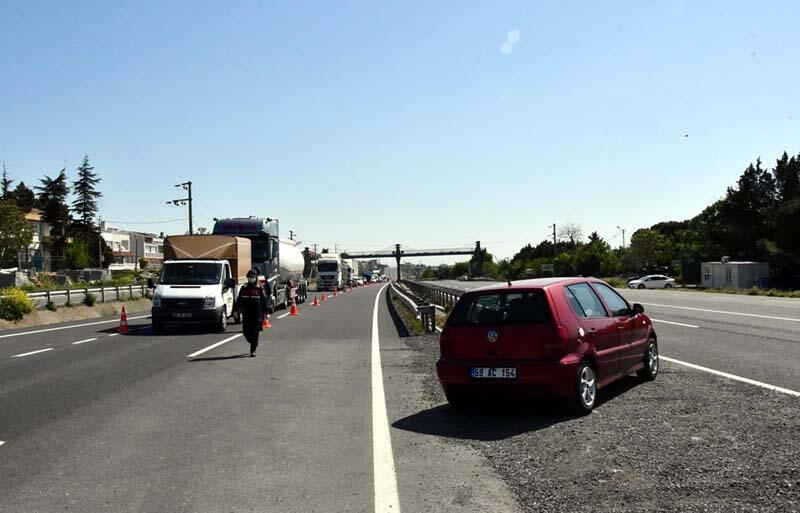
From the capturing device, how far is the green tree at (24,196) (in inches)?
→ 4311

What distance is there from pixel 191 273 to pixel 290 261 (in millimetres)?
14435

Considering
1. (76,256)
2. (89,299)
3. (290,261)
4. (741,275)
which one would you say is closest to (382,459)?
(89,299)

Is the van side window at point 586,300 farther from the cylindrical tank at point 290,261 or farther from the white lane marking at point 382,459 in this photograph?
the cylindrical tank at point 290,261

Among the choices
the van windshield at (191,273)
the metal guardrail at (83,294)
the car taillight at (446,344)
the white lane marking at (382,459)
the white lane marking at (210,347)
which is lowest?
the white lane marking at (382,459)

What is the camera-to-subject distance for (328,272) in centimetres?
7244

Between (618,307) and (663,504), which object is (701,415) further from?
(663,504)

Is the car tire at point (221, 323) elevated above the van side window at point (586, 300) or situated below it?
below

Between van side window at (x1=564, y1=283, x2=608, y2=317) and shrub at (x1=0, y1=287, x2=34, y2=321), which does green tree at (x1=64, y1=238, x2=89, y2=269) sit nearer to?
shrub at (x1=0, y1=287, x2=34, y2=321)

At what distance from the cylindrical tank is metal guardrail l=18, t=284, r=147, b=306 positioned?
7.93 metres

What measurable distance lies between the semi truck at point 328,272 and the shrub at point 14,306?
155ft

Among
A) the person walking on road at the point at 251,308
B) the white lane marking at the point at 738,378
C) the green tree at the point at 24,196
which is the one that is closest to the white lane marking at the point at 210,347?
the person walking on road at the point at 251,308

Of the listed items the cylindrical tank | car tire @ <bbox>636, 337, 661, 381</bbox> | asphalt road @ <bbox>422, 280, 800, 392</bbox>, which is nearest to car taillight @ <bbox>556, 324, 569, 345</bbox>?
car tire @ <bbox>636, 337, 661, 381</bbox>

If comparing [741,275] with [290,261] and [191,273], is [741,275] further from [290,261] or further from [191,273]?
[191,273]

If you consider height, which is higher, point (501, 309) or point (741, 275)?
point (501, 309)
